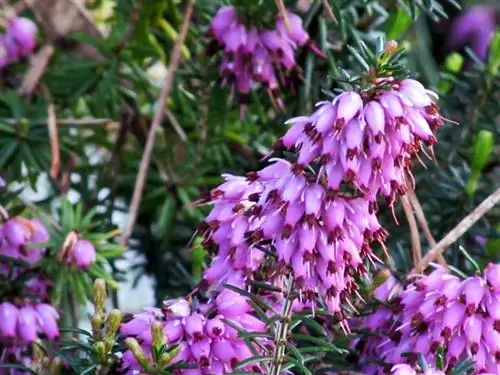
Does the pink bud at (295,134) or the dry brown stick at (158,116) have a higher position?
the pink bud at (295,134)

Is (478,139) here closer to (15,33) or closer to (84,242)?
(84,242)

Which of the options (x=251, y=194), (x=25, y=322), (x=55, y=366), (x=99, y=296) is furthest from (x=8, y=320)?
(x=251, y=194)

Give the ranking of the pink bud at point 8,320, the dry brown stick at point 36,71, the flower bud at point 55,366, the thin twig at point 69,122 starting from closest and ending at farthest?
the flower bud at point 55,366
the pink bud at point 8,320
the thin twig at point 69,122
the dry brown stick at point 36,71

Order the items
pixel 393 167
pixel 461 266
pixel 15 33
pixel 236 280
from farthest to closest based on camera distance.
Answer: pixel 15 33 → pixel 461 266 → pixel 236 280 → pixel 393 167

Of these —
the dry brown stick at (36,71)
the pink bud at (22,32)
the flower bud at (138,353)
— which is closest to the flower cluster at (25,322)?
the flower bud at (138,353)

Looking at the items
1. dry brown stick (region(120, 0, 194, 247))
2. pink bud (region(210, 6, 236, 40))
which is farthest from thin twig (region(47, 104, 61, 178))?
Answer: pink bud (region(210, 6, 236, 40))

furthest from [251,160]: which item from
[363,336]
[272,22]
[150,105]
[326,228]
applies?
[326,228]

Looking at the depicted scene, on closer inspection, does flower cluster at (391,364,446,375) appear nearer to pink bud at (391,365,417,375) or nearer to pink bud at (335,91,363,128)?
pink bud at (391,365,417,375)

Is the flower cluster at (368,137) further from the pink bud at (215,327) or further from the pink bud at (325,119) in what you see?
the pink bud at (215,327)
